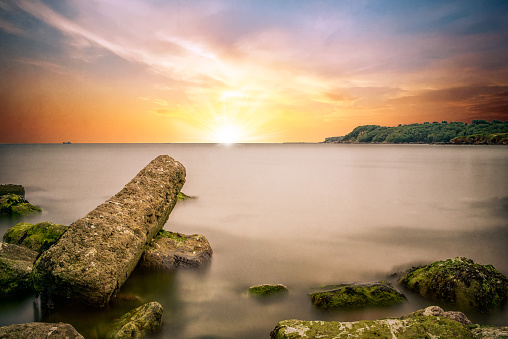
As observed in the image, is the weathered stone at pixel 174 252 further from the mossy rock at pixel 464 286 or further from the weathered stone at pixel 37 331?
the mossy rock at pixel 464 286

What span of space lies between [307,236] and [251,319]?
18.7 feet

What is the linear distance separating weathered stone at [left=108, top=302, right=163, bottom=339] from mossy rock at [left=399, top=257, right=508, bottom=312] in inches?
205

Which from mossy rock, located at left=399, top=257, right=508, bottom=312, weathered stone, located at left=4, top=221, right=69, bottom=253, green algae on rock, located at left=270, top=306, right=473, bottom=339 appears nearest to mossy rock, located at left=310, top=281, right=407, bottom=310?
mossy rock, located at left=399, top=257, right=508, bottom=312

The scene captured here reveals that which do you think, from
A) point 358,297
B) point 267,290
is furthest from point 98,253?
point 358,297

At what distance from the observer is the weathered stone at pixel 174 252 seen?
689cm

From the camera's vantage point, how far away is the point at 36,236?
7934 mm

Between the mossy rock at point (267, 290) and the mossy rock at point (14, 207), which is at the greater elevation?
the mossy rock at point (14, 207)

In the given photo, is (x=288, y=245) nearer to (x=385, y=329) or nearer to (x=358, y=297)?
(x=358, y=297)

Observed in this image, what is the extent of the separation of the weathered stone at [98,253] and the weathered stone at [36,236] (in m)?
3.03

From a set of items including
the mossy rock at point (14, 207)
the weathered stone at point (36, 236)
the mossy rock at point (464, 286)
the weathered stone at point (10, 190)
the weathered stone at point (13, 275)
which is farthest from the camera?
the weathered stone at point (10, 190)

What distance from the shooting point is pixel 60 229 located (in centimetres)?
809

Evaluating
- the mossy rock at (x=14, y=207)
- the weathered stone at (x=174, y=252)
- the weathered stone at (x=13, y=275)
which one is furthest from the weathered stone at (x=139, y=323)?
the mossy rock at (x=14, y=207)

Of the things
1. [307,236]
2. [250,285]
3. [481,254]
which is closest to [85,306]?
[250,285]

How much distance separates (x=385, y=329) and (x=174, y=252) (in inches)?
204
